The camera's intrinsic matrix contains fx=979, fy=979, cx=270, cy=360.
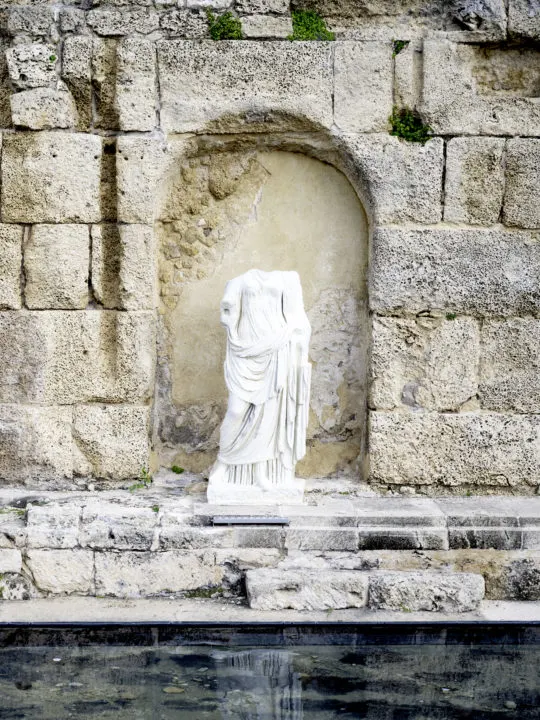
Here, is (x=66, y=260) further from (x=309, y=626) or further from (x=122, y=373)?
(x=309, y=626)

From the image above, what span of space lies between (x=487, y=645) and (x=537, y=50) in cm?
382

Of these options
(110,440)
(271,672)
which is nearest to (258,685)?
(271,672)

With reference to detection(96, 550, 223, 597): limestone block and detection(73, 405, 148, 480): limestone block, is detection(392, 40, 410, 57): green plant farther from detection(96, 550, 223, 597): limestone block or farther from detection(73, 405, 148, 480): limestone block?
detection(96, 550, 223, 597): limestone block

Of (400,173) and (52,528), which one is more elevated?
(400,173)

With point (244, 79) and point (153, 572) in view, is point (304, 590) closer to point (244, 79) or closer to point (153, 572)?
point (153, 572)

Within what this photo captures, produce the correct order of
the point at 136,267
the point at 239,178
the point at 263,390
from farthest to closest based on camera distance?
the point at 239,178 → the point at 136,267 → the point at 263,390

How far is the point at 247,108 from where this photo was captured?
6273 millimetres

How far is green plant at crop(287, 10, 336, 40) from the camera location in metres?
6.30

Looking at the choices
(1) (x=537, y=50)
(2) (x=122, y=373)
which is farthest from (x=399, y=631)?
(1) (x=537, y=50)

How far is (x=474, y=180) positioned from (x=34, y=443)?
335 cm

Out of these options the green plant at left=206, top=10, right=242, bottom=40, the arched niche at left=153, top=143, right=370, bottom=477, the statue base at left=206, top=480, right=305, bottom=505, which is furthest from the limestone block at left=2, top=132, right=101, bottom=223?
the statue base at left=206, top=480, right=305, bottom=505

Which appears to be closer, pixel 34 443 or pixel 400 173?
pixel 400 173

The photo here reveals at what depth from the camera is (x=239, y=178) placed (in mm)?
6602

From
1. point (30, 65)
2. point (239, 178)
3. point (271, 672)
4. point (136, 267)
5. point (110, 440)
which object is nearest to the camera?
point (271, 672)
